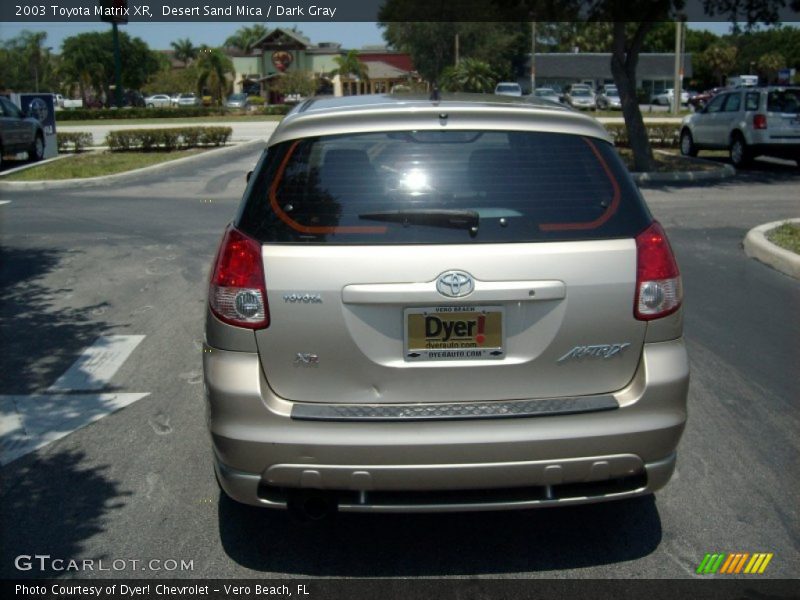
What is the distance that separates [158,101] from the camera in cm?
8262

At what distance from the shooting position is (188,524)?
4.14 m

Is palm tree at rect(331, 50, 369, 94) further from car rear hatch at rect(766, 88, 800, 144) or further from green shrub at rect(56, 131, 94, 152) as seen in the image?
car rear hatch at rect(766, 88, 800, 144)

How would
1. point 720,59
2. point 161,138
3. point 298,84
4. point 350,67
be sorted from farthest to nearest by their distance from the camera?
point 720,59 → point 350,67 → point 298,84 → point 161,138

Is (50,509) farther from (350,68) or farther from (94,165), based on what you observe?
(350,68)

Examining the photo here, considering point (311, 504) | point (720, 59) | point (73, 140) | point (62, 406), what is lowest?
point (62, 406)

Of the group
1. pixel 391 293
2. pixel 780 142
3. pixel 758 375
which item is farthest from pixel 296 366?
pixel 780 142

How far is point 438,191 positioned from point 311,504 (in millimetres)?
1315

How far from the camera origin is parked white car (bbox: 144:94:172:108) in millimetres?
80500

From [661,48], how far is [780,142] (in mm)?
90766

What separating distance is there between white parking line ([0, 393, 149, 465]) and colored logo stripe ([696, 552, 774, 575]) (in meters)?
3.48

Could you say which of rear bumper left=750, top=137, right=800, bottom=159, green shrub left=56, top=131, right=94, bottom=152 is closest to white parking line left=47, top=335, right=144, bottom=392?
rear bumper left=750, top=137, right=800, bottom=159

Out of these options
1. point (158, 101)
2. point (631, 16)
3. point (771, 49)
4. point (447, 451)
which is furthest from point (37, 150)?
point (771, 49)

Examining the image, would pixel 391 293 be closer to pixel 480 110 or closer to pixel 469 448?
pixel 469 448

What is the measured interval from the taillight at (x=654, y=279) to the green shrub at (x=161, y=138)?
2403 centimetres
